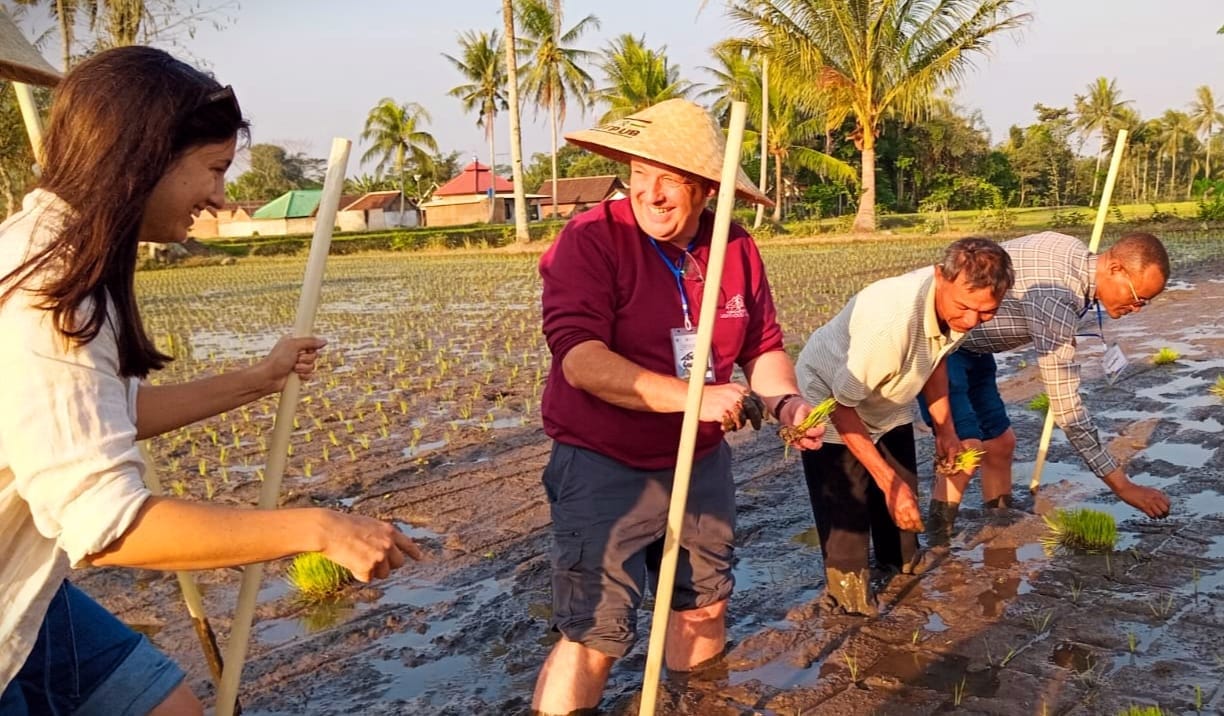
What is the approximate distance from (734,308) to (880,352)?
80cm

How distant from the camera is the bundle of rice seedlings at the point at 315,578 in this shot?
3846 mm

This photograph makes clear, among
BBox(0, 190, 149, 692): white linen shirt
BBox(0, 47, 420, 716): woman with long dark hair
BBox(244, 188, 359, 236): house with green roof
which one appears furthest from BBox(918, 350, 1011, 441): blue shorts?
BBox(244, 188, 359, 236): house with green roof

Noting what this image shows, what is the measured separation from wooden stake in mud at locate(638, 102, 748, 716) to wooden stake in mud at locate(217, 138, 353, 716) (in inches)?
31.9

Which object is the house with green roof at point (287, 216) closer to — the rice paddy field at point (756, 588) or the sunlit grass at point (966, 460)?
the rice paddy field at point (756, 588)

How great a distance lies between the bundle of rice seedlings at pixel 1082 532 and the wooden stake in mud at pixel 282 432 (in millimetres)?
3249

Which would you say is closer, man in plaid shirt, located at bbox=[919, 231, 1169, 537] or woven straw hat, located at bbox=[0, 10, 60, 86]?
woven straw hat, located at bbox=[0, 10, 60, 86]

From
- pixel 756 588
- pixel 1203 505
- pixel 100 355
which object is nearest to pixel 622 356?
pixel 100 355

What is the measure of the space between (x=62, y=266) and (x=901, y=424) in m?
3.16

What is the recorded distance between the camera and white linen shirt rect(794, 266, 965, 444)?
11.3 ft

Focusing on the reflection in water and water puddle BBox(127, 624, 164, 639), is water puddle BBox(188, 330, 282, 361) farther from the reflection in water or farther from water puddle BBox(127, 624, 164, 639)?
the reflection in water

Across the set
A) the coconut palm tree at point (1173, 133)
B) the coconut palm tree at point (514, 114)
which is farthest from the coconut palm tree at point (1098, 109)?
the coconut palm tree at point (514, 114)

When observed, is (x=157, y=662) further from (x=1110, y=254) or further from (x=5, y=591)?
(x=1110, y=254)

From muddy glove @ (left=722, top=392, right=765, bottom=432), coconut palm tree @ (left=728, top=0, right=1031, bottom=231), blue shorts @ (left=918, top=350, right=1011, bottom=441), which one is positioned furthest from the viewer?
coconut palm tree @ (left=728, top=0, right=1031, bottom=231)

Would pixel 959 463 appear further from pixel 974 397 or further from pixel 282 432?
pixel 282 432
